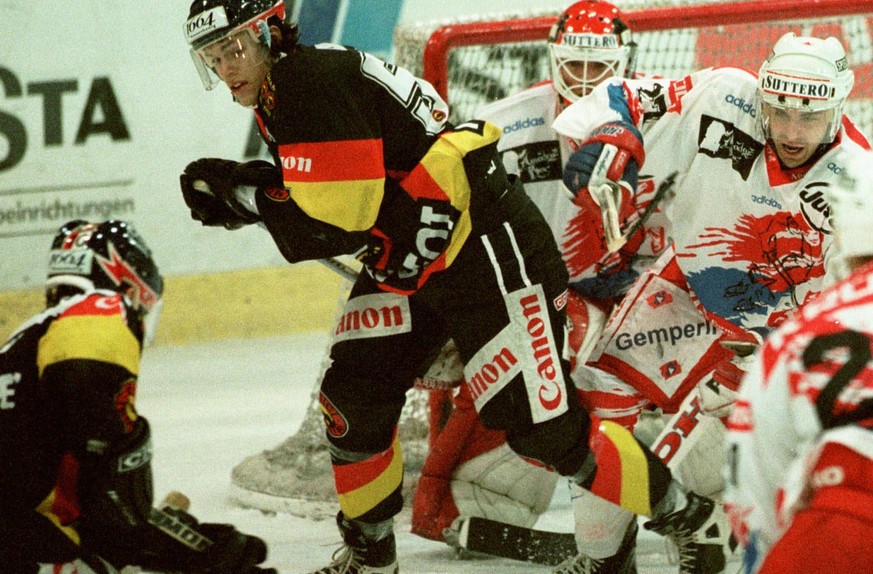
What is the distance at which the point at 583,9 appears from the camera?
3.67 meters

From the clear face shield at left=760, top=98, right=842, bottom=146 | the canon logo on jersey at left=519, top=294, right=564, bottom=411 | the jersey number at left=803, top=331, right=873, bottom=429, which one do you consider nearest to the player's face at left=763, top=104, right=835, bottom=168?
the clear face shield at left=760, top=98, right=842, bottom=146

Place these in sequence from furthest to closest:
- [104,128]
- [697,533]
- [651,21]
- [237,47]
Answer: [104,128] → [651,21] → [697,533] → [237,47]

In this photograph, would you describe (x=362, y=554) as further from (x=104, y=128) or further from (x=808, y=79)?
(x=104, y=128)

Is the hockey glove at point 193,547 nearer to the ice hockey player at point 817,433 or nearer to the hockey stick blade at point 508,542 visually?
the hockey stick blade at point 508,542

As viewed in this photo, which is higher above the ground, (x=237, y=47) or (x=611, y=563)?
(x=237, y=47)

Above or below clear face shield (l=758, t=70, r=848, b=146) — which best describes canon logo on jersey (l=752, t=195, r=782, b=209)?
below

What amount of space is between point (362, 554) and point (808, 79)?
55.9 inches

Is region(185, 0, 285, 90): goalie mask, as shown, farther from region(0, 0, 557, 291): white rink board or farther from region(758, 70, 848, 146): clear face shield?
region(0, 0, 557, 291): white rink board

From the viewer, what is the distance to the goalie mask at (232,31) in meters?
2.63

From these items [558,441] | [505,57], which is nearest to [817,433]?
[558,441]

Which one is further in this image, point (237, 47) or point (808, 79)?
point (808, 79)

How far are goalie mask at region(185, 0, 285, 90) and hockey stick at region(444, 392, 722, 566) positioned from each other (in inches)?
51.9

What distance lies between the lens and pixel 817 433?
154cm

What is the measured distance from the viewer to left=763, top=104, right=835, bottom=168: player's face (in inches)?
112
